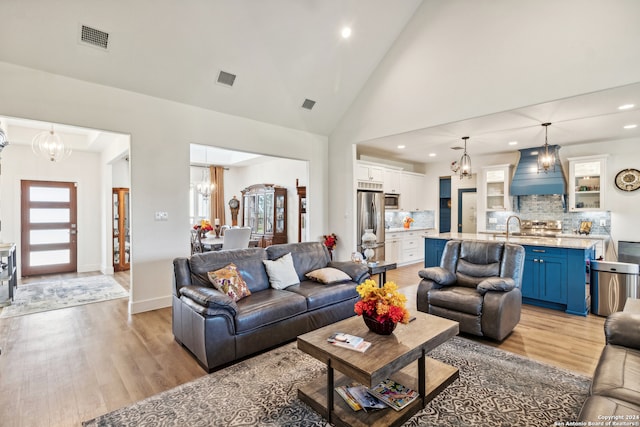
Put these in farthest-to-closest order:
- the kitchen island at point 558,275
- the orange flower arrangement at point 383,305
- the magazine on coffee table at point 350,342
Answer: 1. the kitchen island at point 558,275
2. the orange flower arrangement at point 383,305
3. the magazine on coffee table at point 350,342

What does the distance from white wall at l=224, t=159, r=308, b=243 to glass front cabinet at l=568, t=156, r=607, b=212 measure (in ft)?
17.7

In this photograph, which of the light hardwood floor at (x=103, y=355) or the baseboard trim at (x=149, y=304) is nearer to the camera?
the light hardwood floor at (x=103, y=355)

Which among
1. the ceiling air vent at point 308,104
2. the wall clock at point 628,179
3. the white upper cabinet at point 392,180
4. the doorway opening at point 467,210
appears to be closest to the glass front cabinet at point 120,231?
the ceiling air vent at point 308,104

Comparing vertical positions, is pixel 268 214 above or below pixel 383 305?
above

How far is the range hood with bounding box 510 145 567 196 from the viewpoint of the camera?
643 cm

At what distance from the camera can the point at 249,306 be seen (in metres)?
2.97

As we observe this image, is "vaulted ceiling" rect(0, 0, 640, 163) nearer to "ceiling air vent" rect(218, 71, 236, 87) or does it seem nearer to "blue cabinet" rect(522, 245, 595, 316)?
"ceiling air vent" rect(218, 71, 236, 87)

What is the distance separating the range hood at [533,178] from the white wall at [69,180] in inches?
378

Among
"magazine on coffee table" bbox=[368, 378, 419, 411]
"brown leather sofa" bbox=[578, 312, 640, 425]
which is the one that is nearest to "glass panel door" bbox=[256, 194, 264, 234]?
"magazine on coffee table" bbox=[368, 378, 419, 411]

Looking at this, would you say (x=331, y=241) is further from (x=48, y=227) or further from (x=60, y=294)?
(x=48, y=227)

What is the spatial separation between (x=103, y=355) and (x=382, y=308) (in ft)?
9.17

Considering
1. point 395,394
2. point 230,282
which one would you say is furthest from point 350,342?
point 230,282

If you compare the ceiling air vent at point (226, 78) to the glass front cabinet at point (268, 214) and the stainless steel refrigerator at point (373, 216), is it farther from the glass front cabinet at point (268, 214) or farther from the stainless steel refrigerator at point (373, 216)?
the glass front cabinet at point (268, 214)

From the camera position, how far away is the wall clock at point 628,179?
228 inches
